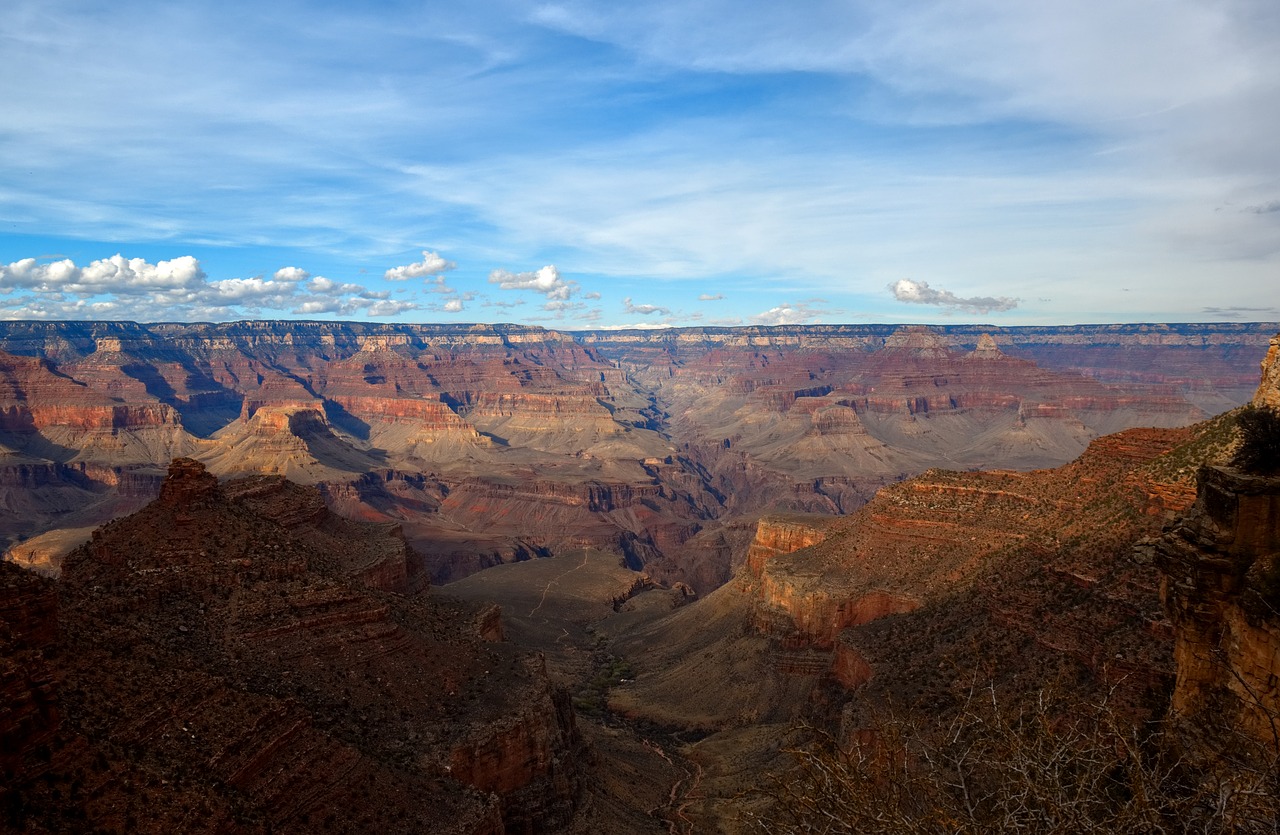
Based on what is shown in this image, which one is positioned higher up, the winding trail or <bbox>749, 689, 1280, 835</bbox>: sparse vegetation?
<bbox>749, 689, 1280, 835</bbox>: sparse vegetation

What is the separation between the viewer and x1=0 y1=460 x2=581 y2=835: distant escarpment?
20.7 meters

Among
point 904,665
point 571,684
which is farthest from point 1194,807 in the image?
point 571,684

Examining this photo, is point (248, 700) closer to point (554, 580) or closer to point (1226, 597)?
point (1226, 597)

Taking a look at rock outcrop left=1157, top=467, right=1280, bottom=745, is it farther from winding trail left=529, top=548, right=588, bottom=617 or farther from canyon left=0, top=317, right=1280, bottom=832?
winding trail left=529, top=548, right=588, bottom=617

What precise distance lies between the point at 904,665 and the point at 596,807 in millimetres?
18308

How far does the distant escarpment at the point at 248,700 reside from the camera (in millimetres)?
20719

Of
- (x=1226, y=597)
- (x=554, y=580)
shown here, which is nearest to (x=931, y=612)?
(x=1226, y=597)

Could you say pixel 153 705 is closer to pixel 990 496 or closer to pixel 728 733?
pixel 728 733

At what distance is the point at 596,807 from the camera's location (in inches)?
1565

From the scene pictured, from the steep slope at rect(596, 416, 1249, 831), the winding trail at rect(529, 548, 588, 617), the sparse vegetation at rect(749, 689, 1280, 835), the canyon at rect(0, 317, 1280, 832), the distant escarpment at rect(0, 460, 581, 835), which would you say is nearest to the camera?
the sparse vegetation at rect(749, 689, 1280, 835)

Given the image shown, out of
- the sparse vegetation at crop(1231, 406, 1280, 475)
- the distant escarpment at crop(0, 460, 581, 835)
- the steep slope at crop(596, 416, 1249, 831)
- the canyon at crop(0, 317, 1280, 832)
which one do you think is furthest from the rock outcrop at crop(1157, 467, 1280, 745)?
the distant escarpment at crop(0, 460, 581, 835)

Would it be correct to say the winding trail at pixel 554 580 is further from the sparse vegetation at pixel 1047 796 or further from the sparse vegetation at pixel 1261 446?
the sparse vegetation at pixel 1047 796

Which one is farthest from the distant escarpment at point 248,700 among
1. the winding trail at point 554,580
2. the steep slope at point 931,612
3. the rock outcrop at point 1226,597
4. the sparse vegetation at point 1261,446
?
the winding trail at point 554,580

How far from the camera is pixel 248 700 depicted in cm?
2728
